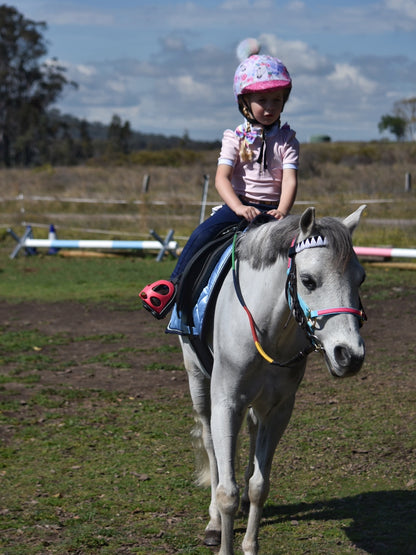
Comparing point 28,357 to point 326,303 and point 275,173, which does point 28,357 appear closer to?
point 275,173

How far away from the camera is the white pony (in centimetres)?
298

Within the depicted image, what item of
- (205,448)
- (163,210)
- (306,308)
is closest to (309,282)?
(306,308)

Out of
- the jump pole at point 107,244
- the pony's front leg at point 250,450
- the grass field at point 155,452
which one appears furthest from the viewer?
the jump pole at point 107,244

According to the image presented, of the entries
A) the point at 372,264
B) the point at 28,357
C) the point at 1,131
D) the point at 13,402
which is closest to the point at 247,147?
the point at 13,402

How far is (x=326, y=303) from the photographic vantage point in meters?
2.98

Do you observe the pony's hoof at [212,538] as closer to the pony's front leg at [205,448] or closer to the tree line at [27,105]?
the pony's front leg at [205,448]

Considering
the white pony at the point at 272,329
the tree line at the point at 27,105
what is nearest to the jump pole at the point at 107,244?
the white pony at the point at 272,329

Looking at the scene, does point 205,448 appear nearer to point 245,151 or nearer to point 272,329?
point 272,329

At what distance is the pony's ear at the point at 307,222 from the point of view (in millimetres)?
3037

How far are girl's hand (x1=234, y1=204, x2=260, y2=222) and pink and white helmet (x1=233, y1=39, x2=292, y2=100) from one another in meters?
0.64

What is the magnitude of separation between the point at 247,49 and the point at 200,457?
259 cm

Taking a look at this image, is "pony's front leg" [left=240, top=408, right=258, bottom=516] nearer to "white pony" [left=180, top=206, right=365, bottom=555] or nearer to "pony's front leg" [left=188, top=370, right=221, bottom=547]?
"pony's front leg" [left=188, top=370, right=221, bottom=547]

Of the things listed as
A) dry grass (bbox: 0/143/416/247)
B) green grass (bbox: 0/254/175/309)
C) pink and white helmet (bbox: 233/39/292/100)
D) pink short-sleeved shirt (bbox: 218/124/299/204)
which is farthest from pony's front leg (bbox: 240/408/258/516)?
dry grass (bbox: 0/143/416/247)

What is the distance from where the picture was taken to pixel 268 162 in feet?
13.5
